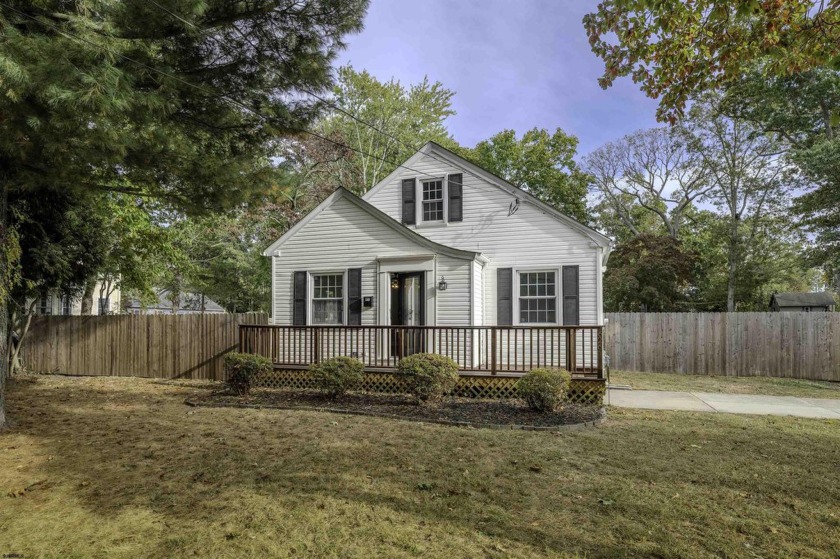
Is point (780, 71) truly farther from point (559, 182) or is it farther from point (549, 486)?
point (559, 182)

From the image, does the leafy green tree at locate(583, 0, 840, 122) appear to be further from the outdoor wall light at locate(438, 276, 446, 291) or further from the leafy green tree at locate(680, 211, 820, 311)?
the leafy green tree at locate(680, 211, 820, 311)

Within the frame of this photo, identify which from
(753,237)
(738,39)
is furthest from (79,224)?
(753,237)

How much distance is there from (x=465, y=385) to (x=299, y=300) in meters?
4.79

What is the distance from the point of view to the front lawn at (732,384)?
32.8ft

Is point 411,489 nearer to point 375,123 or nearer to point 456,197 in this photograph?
point 456,197

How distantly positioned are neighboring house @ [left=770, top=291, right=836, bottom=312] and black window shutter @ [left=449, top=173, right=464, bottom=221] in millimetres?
24638

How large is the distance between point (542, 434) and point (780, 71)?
4639mm

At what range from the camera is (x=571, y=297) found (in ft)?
34.3

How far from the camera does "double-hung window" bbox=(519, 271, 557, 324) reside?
10664mm

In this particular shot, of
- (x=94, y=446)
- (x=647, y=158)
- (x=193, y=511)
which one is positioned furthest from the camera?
(x=647, y=158)

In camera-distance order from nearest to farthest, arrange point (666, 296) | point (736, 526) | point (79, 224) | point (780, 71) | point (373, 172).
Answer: point (736, 526), point (780, 71), point (79, 224), point (666, 296), point (373, 172)

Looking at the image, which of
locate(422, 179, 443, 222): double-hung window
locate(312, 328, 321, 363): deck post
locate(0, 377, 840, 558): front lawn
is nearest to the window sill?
locate(422, 179, 443, 222): double-hung window

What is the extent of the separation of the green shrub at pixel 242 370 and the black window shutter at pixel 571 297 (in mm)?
6452

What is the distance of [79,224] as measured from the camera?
10289 mm
